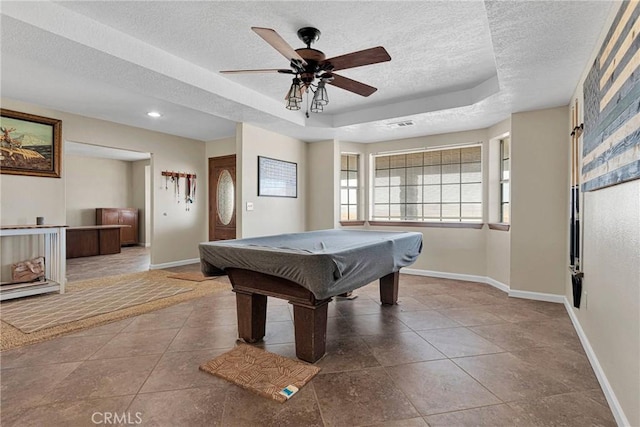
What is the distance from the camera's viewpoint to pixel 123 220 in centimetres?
895

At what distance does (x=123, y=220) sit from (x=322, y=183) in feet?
21.4

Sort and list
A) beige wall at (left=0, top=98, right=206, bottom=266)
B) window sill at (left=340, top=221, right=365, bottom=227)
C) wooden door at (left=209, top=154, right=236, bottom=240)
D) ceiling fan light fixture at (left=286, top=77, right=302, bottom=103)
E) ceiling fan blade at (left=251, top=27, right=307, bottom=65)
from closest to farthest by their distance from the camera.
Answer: ceiling fan blade at (left=251, top=27, right=307, bottom=65), ceiling fan light fixture at (left=286, top=77, right=302, bottom=103), beige wall at (left=0, top=98, right=206, bottom=266), window sill at (left=340, top=221, right=365, bottom=227), wooden door at (left=209, top=154, right=236, bottom=240)

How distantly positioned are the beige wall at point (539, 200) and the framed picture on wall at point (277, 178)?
132 inches

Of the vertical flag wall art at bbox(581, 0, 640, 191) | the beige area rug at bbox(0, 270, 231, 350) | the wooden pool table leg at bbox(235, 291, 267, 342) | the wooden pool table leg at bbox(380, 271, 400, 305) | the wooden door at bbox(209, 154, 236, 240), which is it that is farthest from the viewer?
the wooden door at bbox(209, 154, 236, 240)

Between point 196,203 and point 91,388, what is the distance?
4.94m

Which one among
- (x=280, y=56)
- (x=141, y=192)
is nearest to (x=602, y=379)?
(x=280, y=56)

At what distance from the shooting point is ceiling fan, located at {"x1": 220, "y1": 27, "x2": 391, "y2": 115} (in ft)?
6.75

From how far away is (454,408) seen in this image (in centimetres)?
177

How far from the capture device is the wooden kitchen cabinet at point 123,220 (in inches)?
336

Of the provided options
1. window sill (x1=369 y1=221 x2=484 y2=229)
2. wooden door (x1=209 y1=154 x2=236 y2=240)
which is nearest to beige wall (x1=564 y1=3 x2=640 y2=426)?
window sill (x1=369 y1=221 x2=484 y2=229)

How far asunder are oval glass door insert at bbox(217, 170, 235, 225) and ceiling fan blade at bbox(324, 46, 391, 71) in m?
4.39

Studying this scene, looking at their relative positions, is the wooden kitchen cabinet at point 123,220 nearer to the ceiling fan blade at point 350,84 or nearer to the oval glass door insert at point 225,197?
the oval glass door insert at point 225,197

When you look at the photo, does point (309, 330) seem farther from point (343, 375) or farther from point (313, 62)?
point (313, 62)

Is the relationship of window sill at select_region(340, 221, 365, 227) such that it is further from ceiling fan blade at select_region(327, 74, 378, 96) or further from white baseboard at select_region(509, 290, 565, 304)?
ceiling fan blade at select_region(327, 74, 378, 96)
